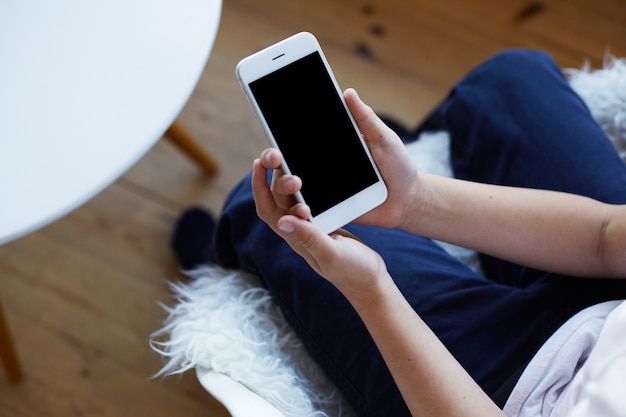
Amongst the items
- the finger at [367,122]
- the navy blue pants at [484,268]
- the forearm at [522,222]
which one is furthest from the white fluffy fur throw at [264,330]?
the finger at [367,122]

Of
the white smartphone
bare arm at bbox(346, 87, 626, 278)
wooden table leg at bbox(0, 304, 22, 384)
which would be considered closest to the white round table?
the white smartphone

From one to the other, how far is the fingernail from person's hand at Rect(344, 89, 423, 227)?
0.14 metres

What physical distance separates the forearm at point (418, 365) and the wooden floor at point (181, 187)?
509 millimetres

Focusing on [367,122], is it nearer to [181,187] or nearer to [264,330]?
[264,330]

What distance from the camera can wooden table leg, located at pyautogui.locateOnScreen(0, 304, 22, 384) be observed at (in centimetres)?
90

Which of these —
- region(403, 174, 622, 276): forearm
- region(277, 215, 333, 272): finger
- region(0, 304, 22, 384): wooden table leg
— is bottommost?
region(0, 304, 22, 384): wooden table leg

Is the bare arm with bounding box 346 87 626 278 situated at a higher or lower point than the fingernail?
lower

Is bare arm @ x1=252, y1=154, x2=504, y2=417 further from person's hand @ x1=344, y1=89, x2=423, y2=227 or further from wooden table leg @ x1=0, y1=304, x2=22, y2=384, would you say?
wooden table leg @ x1=0, y1=304, x2=22, y2=384

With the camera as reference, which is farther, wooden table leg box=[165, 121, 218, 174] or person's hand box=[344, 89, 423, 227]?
wooden table leg box=[165, 121, 218, 174]

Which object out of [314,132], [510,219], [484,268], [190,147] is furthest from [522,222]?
[190,147]

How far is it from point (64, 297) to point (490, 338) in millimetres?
744

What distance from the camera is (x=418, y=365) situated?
0.55m

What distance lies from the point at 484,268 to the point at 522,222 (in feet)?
0.47

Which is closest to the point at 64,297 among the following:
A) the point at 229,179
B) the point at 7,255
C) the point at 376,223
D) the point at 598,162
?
the point at 7,255
